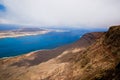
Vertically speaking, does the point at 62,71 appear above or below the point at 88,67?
below

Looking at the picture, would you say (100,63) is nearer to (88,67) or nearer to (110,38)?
(88,67)

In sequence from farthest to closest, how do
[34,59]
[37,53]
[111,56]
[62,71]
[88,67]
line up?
[37,53] < [34,59] < [62,71] < [88,67] < [111,56]

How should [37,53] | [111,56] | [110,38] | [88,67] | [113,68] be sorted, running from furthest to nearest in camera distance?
[37,53]
[110,38]
[88,67]
[111,56]
[113,68]

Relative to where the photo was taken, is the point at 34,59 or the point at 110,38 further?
the point at 34,59

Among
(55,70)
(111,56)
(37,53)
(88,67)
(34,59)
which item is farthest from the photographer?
(37,53)

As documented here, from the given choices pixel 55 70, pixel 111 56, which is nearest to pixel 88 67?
pixel 111 56

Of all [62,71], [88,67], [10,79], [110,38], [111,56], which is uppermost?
[110,38]

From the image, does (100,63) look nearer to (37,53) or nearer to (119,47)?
(119,47)

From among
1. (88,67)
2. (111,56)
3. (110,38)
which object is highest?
(110,38)

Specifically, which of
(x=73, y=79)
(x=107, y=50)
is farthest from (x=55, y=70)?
(x=107, y=50)
